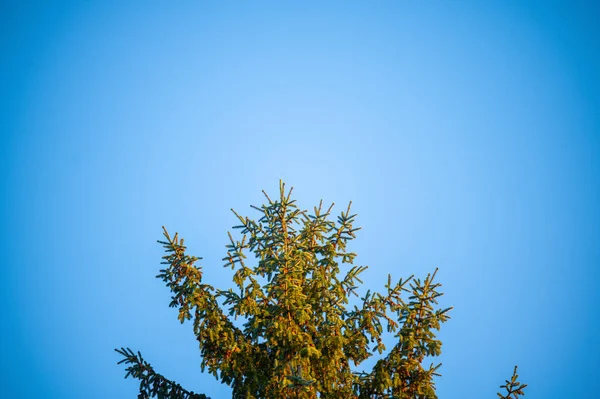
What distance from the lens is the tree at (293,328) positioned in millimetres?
10914

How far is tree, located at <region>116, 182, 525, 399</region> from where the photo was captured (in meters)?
10.9

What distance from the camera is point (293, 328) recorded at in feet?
35.8

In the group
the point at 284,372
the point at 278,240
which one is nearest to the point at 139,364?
the point at 284,372

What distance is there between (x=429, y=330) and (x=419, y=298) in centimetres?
57

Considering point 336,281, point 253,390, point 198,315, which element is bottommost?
point 253,390

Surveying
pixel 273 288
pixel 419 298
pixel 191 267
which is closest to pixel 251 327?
A: pixel 273 288

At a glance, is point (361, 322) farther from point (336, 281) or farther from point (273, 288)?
point (273, 288)

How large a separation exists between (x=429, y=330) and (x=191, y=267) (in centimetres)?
423

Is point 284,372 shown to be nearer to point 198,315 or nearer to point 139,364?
point 198,315

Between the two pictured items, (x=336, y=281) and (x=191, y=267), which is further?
(x=336, y=281)

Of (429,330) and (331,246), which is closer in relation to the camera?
(429,330)

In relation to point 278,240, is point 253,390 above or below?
below

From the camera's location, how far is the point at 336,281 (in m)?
11.7

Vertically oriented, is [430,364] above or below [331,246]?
below
